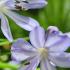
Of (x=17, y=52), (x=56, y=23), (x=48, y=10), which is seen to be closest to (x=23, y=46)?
(x=17, y=52)

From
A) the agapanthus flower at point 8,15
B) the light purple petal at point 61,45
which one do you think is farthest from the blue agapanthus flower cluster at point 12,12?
the light purple petal at point 61,45

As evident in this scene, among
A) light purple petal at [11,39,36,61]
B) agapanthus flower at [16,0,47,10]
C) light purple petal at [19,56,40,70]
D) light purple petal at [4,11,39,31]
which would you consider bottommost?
light purple petal at [19,56,40,70]

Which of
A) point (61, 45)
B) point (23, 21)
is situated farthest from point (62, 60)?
point (23, 21)

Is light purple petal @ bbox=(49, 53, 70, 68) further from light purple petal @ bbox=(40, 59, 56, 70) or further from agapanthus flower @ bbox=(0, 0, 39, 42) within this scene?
agapanthus flower @ bbox=(0, 0, 39, 42)

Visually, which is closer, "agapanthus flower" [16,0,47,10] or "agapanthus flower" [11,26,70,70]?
"agapanthus flower" [11,26,70,70]

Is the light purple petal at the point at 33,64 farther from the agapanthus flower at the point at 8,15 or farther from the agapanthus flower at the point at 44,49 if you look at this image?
the agapanthus flower at the point at 8,15

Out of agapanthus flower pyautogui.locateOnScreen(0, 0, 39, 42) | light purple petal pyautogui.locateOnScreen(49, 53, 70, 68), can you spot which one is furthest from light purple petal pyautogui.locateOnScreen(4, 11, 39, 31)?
light purple petal pyautogui.locateOnScreen(49, 53, 70, 68)
